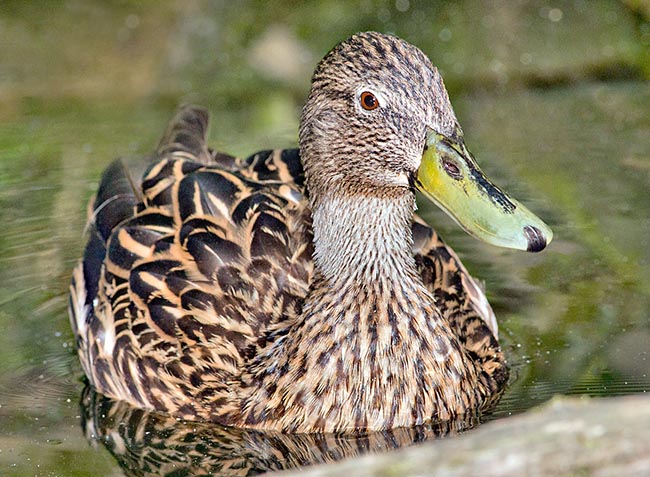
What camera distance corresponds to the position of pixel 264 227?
17.8 ft

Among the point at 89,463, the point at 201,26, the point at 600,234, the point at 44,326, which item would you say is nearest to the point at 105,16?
the point at 201,26

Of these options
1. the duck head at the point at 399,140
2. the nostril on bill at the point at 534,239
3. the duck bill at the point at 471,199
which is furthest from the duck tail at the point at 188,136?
the nostril on bill at the point at 534,239

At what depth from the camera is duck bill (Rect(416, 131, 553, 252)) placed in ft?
14.8

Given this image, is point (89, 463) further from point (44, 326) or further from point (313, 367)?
point (44, 326)

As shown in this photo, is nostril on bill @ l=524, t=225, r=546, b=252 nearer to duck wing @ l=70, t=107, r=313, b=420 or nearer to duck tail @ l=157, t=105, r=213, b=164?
duck wing @ l=70, t=107, r=313, b=420

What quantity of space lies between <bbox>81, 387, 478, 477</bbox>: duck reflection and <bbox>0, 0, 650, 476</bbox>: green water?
1 cm

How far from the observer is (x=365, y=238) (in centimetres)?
503

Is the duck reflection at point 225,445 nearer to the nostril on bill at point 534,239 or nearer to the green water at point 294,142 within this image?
the green water at point 294,142

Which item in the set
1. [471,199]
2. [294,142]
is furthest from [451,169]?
[294,142]

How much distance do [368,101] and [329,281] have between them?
2.82 feet

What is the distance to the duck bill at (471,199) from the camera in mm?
4508

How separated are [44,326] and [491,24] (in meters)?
5.18

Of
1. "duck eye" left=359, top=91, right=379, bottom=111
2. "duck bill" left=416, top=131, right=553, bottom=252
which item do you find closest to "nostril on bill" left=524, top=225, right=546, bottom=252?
"duck bill" left=416, top=131, right=553, bottom=252

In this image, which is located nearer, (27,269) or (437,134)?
(437,134)
